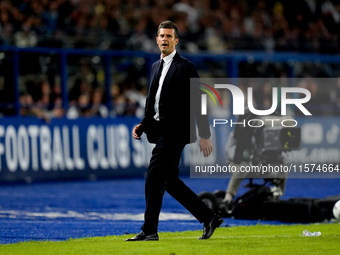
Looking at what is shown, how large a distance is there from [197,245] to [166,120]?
1.29m

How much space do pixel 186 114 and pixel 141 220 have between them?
3660 millimetres

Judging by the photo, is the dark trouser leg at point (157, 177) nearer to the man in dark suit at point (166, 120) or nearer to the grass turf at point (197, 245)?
the man in dark suit at point (166, 120)

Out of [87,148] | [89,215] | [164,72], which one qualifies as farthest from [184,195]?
[87,148]

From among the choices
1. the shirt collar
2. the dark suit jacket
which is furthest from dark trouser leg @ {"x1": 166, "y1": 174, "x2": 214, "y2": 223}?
the shirt collar

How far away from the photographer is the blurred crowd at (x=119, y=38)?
59.1 feet

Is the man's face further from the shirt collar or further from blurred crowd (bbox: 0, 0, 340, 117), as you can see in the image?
blurred crowd (bbox: 0, 0, 340, 117)

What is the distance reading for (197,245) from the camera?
7.49 meters

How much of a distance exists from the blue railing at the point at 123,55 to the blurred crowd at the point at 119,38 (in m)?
0.15

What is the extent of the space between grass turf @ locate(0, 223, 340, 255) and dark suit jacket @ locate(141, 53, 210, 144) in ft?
3.58

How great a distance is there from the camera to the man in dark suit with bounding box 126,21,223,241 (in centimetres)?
759

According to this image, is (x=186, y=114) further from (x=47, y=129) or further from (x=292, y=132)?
(x=47, y=129)

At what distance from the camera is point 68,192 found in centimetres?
1558

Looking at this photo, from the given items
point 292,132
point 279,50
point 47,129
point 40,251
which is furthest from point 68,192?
point 279,50

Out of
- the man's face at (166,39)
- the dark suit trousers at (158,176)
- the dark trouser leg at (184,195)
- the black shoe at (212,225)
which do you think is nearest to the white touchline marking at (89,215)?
the black shoe at (212,225)
